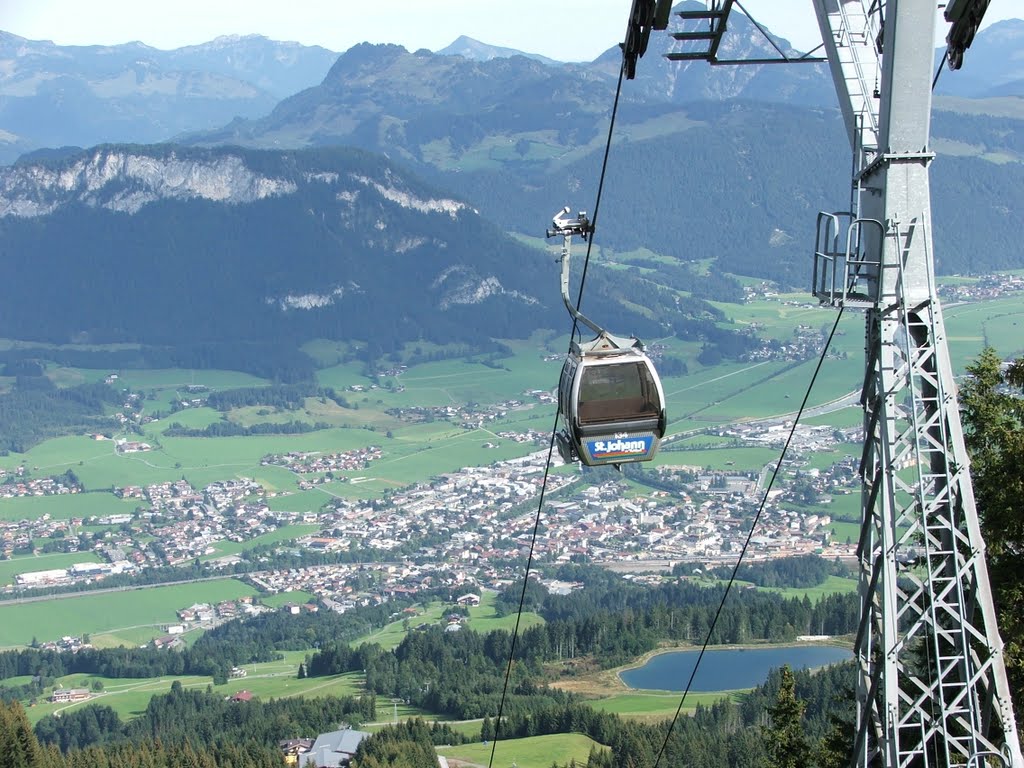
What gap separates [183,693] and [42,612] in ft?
85.7

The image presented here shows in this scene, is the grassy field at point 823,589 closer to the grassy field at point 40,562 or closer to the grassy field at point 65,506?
the grassy field at point 40,562

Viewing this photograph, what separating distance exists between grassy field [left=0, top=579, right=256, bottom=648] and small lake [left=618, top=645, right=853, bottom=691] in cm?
3341

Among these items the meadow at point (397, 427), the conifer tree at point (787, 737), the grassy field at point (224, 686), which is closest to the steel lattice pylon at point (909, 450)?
the conifer tree at point (787, 737)

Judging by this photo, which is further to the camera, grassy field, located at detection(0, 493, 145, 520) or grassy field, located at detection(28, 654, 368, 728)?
grassy field, located at detection(0, 493, 145, 520)

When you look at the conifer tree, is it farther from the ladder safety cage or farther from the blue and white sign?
the ladder safety cage

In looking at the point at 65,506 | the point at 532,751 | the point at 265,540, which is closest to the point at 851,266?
the point at 532,751

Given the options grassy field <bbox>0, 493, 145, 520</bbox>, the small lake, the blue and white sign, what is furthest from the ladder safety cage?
grassy field <bbox>0, 493, 145, 520</bbox>

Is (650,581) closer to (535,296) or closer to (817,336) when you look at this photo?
(817,336)

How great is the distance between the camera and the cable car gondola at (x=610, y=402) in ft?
44.7

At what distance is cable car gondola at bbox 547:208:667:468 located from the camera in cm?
1363

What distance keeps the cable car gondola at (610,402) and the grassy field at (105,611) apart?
76419mm

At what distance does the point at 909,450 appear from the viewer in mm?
9773

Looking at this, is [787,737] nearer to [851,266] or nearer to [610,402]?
[610,402]

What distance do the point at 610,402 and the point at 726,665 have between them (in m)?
53.1
